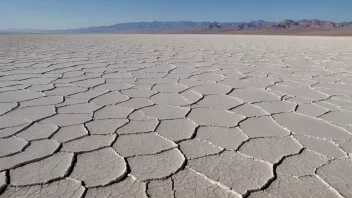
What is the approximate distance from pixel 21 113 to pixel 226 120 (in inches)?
43.5

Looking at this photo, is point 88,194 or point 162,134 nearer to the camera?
point 88,194

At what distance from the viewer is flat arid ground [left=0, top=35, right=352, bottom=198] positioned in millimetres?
963

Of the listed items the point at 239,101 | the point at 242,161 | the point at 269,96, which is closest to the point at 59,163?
the point at 242,161

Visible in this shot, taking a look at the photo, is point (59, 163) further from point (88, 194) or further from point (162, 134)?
point (162, 134)

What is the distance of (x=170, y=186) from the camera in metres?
0.96

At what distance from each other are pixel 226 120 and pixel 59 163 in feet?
2.80

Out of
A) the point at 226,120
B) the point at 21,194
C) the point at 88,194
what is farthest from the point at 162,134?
the point at 21,194

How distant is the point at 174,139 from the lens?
1.33 m

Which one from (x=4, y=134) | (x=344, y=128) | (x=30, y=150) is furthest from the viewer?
(x=344, y=128)

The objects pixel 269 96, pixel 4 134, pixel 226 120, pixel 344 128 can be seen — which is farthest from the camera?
pixel 269 96

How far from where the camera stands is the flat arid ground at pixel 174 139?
96cm

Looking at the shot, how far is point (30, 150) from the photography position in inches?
47.1

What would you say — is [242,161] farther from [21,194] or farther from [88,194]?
[21,194]

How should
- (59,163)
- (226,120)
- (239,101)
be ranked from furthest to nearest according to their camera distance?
1. (239,101)
2. (226,120)
3. (59,163)
